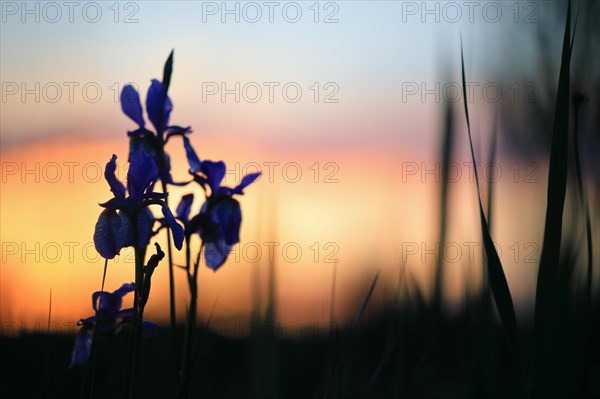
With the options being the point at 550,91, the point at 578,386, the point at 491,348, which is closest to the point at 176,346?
the point at 491,348

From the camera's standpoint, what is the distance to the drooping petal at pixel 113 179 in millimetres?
1440

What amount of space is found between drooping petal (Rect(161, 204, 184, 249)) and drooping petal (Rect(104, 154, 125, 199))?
0.42ft

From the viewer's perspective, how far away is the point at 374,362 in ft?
10.1

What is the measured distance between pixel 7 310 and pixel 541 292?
1452 mm

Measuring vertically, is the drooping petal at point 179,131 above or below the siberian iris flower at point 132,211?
above

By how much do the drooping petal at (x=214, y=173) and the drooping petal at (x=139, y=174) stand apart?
0.85 ft

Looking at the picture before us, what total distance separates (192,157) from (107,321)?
0.45 metres

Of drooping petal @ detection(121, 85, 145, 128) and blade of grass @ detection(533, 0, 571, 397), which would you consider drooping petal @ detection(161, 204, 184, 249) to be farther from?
blade of grass @ detection(533, 0, 571, 397)

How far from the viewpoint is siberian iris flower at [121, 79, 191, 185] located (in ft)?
5.14

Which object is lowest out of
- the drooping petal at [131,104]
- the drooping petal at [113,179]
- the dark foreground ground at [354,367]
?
the dark foreground ground at [354,367]

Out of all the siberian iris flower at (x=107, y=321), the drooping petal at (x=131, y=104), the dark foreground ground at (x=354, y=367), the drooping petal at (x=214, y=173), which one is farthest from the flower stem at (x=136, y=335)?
the drooping petal at (x=131, y=104)

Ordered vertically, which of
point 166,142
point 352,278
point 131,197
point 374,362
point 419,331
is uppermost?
point 166,142

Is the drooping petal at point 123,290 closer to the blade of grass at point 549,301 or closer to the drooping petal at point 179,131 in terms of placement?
the drooping petal at point 179,131

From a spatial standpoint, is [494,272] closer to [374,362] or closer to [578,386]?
[578,386]
